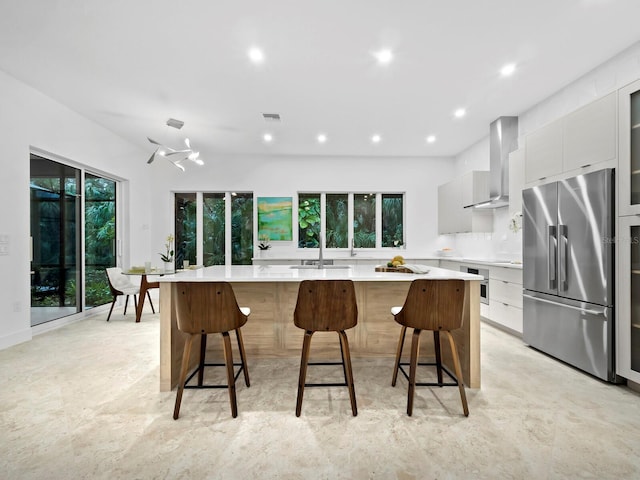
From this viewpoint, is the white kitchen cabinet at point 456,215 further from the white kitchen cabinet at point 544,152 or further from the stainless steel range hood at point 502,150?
the white kitchen cabinet at point 544,152

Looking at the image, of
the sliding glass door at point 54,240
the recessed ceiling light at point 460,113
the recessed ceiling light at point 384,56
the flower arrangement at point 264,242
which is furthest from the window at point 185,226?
the recessed ceiling light at point 460,113

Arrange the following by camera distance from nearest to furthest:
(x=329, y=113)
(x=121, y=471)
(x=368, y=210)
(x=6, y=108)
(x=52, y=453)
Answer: (x=121, y=471) < (x=52, y=453) < (x=6, y=108) < (x=329, y=113) < (x=368, y=210)

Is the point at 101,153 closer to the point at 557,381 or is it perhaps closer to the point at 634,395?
the point at 557,381

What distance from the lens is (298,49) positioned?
112 inches

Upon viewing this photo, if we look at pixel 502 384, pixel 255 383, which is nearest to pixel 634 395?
pixel 502 384

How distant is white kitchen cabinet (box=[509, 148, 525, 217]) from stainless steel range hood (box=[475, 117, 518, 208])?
504 millimetres

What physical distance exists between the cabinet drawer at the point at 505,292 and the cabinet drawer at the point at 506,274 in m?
0.05

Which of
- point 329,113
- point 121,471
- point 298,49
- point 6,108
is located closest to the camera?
point 121,471

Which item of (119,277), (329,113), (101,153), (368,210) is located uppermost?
(329,113)

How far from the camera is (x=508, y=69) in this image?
124 inches

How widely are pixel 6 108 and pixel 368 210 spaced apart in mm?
5431

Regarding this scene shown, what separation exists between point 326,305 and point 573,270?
2.35 m

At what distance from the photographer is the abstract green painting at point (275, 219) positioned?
625 centimetres

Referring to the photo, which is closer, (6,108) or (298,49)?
(298,49)
